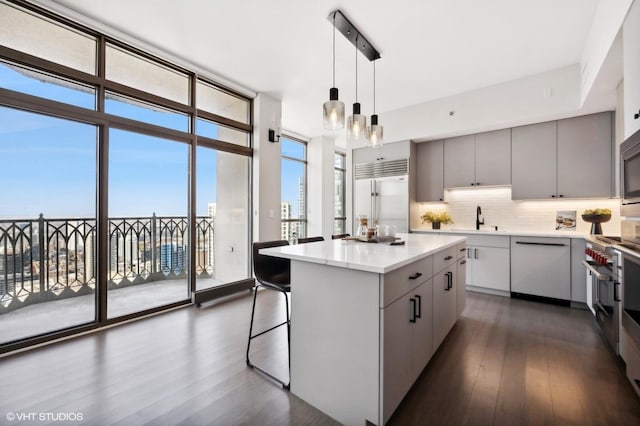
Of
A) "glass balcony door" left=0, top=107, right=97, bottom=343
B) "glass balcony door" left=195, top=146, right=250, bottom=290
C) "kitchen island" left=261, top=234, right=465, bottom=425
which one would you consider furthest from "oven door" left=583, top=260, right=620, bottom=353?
"glass balcony door" left=0, top=107, right=97, bottom=343

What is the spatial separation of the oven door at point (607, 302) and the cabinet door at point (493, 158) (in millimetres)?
1744

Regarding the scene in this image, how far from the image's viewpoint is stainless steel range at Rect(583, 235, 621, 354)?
204 centimetres

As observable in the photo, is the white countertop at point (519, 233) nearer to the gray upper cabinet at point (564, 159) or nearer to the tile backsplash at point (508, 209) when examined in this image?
the tile backsplash at point (508, 209)

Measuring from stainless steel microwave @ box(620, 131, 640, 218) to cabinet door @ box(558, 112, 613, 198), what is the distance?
1955 mm

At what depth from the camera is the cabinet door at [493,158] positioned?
397cm

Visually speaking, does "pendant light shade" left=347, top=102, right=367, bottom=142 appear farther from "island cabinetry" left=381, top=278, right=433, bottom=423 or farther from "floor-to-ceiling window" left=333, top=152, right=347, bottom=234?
"floor-to-ceiling window" left=333, top=152, right=347, bottom=234

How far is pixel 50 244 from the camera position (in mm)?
2789

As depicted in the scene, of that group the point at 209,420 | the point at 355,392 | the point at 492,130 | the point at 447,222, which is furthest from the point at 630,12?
the point at 209,420

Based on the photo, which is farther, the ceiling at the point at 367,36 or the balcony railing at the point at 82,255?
the balcony railing at the point at 82,255

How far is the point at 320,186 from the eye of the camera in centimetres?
597

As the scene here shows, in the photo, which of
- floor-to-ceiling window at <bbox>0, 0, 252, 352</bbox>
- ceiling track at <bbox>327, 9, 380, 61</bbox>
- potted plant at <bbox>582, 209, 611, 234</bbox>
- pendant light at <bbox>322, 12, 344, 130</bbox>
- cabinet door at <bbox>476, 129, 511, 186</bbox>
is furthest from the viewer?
cabinet door at <bbox>476, 129, 511, 186</bbox>

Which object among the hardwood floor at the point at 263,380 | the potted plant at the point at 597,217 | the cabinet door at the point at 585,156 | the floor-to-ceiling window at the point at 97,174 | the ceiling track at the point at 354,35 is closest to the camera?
the hardwood floor at the point at 263,380

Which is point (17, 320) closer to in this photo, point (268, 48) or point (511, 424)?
point (268, 48)

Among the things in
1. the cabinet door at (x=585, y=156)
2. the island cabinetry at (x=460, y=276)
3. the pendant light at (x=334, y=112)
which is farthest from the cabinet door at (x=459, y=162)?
the pendant light at (x=334, y=112)
